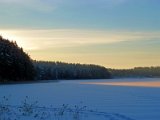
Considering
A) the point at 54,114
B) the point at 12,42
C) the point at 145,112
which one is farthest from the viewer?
the point at 12,42

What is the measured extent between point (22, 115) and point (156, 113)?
21.4ft

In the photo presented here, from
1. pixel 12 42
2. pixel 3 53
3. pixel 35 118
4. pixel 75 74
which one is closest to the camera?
pixel 35 118

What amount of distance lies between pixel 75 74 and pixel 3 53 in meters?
84.5

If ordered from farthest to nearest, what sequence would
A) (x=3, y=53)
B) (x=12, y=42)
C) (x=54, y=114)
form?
(x=12, y=42), (x=3, y=53), (x=54, y=114)

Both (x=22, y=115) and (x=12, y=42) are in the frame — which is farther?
(x=12, y=42)

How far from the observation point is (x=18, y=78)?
9162 centimetres

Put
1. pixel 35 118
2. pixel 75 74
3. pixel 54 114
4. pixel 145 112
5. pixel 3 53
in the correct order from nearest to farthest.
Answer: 1. pixel 35 118
2. pixel 54 114
3. pixel 145 112
4. pixel 3 53
5. pixel 75 74

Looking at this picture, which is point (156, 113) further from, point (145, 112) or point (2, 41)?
point (2, 41)

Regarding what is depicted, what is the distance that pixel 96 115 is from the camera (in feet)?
65.6

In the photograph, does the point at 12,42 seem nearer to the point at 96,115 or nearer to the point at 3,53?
the point at 3,53

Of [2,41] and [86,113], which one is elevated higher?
[2,41]

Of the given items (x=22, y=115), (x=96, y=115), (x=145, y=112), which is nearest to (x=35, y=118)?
(x=22, y=115)

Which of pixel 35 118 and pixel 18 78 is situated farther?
pixel 18 78

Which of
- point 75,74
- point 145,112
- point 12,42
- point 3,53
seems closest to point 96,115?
point 145,112
